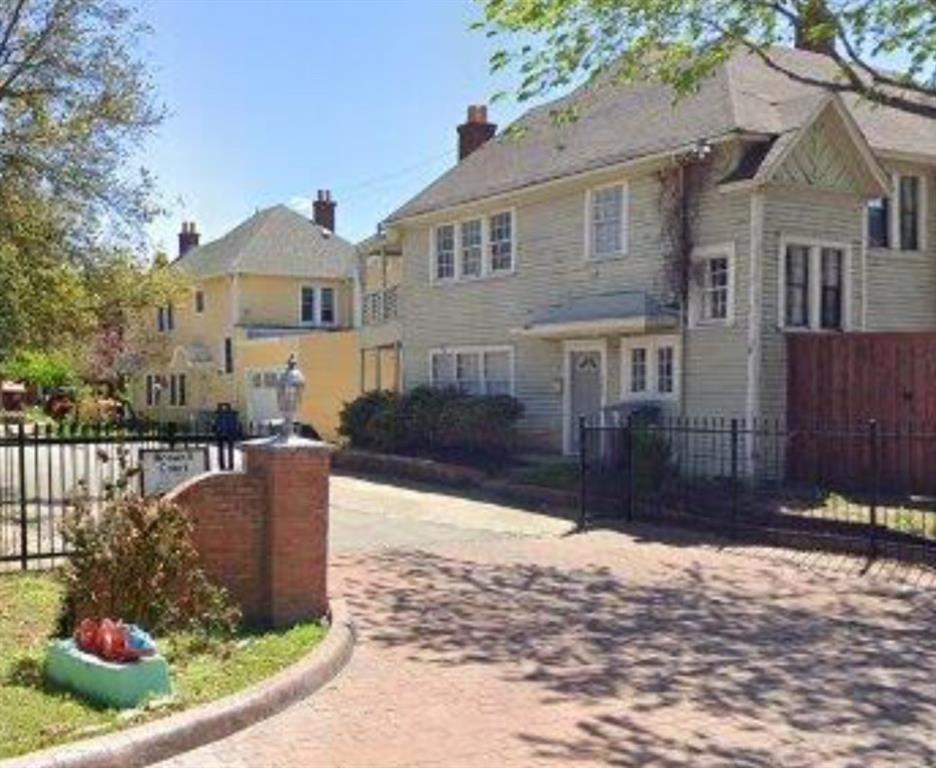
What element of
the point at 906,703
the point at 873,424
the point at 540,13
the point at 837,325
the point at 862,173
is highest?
the point at 540,13

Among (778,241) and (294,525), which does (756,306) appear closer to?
(778,241)

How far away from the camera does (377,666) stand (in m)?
8.29

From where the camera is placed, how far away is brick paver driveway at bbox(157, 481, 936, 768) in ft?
21.5

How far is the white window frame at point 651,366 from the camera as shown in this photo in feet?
67.3

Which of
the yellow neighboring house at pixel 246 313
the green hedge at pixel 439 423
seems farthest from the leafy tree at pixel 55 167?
the yellow neighboring house at pixel 246 313

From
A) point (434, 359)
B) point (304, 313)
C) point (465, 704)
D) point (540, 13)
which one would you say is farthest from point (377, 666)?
point (304, 313)

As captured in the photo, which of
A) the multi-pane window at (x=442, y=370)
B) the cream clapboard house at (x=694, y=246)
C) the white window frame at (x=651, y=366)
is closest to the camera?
the cream clapboard house at (x=694, y=246)

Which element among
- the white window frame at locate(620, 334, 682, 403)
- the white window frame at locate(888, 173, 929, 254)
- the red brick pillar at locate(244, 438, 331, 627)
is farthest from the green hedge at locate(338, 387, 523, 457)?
the red brick pillar at locate(244, 438, 331, 627)

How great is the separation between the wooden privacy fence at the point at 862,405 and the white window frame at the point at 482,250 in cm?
778

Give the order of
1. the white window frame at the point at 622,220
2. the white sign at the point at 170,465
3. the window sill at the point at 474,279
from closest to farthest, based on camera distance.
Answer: the white sign at the point at 170,465, the white window frame at the point at 622,220, the window sill at the point at 474,279

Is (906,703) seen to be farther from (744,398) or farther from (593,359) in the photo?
(593,359)

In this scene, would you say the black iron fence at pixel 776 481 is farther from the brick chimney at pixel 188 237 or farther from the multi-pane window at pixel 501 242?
the brick chimney at pixel 188 237

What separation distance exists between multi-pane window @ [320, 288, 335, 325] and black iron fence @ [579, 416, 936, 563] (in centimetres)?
2803

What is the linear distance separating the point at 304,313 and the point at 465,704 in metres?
40.5
